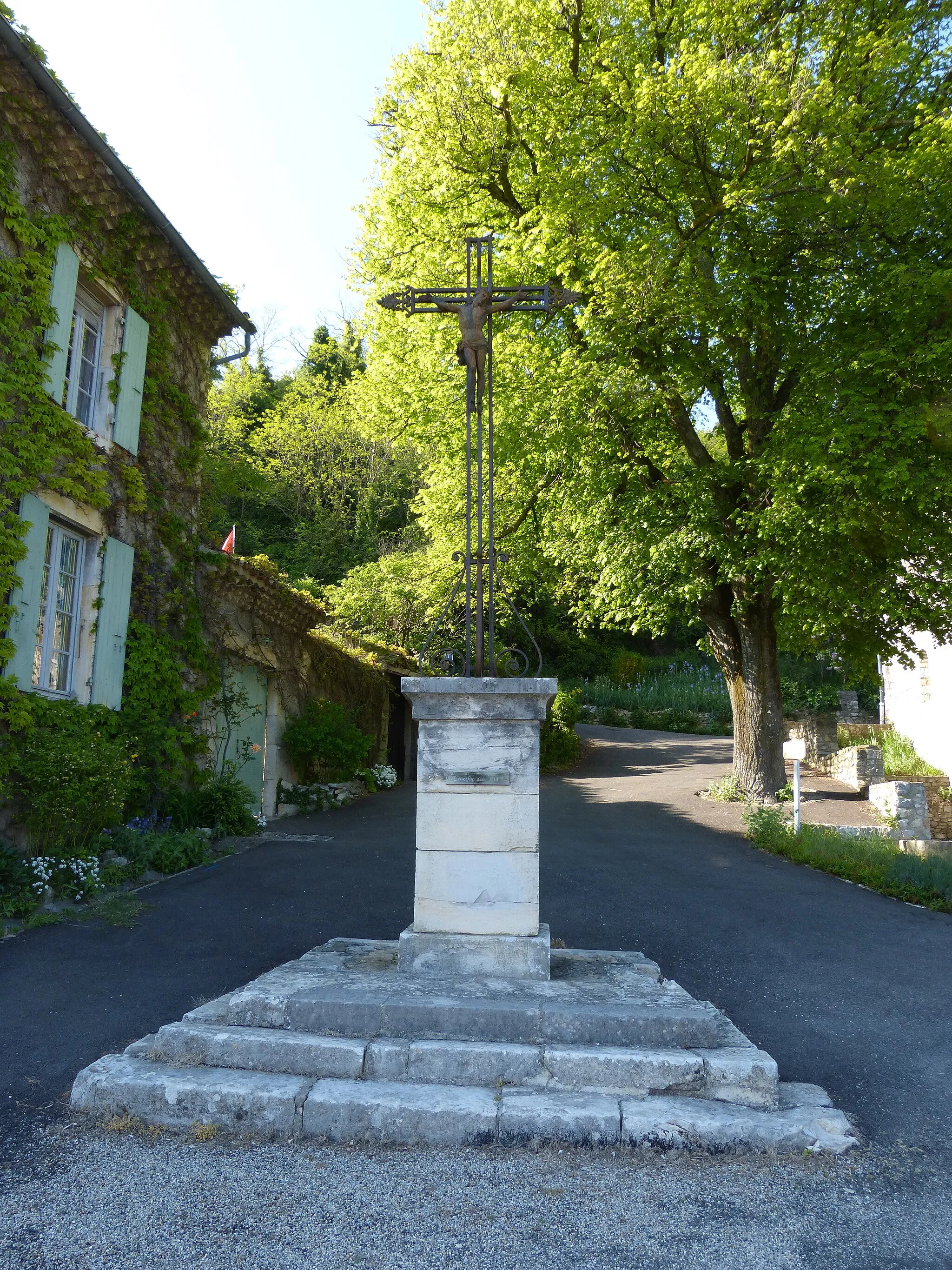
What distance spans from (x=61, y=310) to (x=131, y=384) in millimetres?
1250

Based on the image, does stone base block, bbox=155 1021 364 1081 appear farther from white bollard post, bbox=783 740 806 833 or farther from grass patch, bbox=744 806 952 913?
white bollard post, bbox=783 740 806 833

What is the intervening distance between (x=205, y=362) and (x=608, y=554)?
235 inches

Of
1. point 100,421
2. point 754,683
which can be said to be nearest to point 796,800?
point 754,683

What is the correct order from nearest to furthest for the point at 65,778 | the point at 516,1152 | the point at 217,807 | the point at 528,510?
the point at 516,1152 < the point at 65,778 < the point at 217,807 < the point at 528,510

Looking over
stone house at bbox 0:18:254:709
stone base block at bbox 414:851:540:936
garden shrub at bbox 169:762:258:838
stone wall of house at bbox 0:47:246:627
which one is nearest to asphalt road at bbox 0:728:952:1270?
garden shrub at bbox 169:762:258:838

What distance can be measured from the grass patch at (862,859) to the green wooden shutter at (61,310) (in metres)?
9.17

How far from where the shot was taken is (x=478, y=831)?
14.9 feet

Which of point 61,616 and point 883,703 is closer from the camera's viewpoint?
point 61,616

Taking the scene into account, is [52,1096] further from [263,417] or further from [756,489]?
[263,417]

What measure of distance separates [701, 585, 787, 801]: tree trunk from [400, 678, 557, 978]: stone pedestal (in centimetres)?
875

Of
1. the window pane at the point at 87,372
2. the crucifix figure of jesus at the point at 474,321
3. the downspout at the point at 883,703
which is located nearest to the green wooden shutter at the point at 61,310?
the window pane at the point at 87,372

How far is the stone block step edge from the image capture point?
345cm

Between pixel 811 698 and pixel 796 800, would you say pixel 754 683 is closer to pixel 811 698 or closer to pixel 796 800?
pixel 796 800

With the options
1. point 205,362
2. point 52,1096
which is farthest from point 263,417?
point 52,1096
